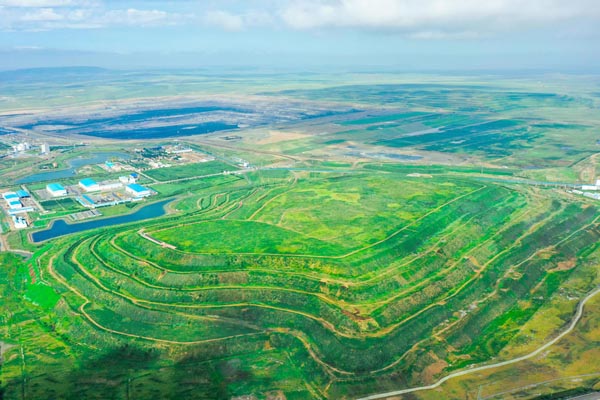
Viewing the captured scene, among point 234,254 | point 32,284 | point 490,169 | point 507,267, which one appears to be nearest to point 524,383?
point 507,267

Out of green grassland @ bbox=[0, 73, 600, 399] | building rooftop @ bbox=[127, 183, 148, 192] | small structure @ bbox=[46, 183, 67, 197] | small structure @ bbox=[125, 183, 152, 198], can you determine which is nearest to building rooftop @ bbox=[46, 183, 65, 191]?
small structure @ bbox=[46, 183, 67, 197]

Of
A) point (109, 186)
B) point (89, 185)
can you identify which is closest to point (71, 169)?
point (89, 185)

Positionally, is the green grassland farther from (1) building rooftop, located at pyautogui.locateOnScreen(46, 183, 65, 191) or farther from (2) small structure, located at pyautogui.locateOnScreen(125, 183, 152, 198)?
(1) building rooftop, located at pyautogui.locateOnScreen(46, 183, 65, 191)

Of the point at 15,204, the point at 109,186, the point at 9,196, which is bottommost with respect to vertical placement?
the point at 15,204

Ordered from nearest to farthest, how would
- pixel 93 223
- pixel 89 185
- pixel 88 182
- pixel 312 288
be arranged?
pixel 312 288
pixel 93 223
pixel 89 185
pixel 88 182

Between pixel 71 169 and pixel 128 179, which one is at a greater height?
pixel 128 179

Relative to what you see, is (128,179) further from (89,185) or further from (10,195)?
(10,195)

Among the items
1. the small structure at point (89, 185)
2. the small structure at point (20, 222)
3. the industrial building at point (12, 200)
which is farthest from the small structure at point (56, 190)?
the small structure at point (20, 222)
